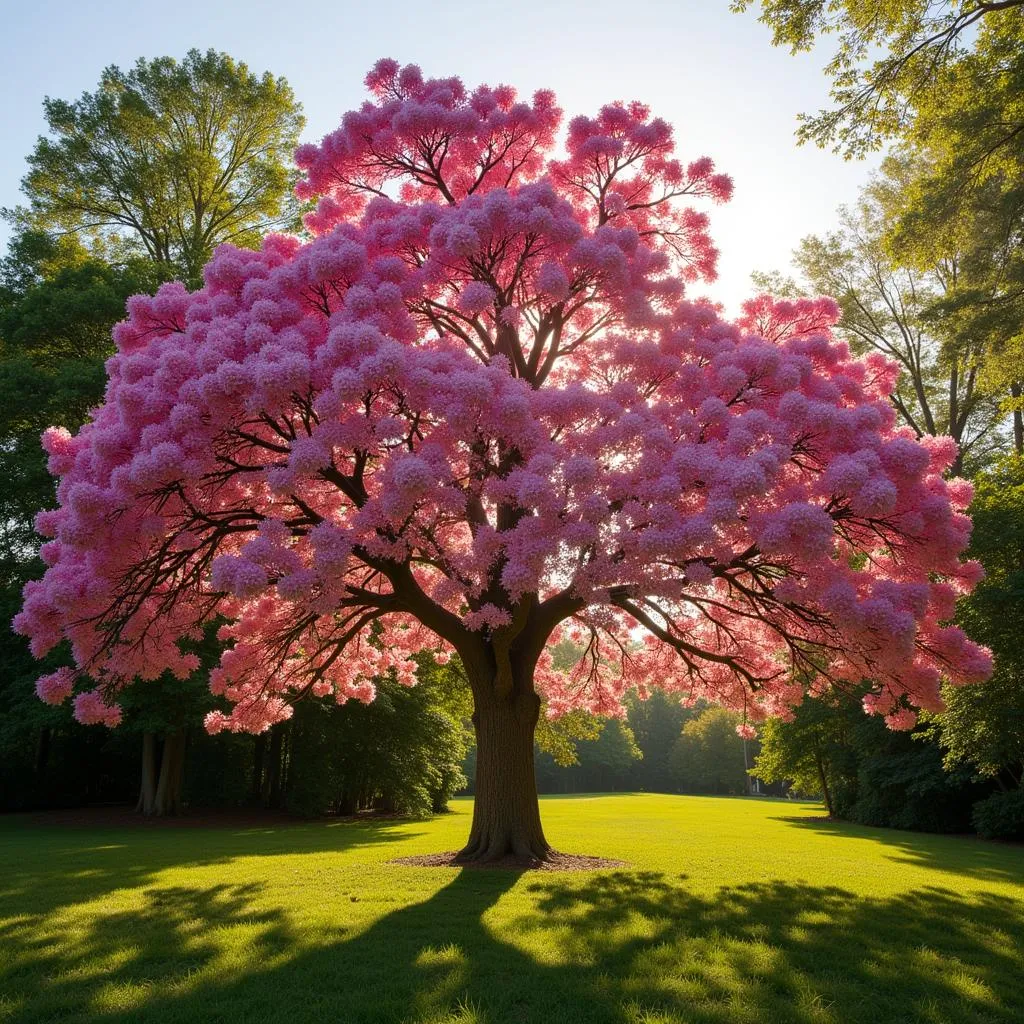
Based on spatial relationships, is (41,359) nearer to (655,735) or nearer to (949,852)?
(949,852)

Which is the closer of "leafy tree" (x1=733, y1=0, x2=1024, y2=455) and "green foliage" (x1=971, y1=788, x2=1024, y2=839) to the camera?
"leafy tree" (x1=733, y1=0, x2=1024, y2=455)

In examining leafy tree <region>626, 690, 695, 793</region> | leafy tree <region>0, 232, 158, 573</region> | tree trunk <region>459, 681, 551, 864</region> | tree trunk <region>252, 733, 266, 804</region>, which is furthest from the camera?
leafy tree <region>626, 690, 695, 793</region>

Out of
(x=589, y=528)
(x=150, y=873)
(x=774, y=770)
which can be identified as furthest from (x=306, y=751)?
(x=589, y=528)

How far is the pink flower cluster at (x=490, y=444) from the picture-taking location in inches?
333

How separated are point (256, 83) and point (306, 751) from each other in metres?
25.6

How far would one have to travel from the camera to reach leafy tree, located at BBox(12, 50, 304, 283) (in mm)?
26781

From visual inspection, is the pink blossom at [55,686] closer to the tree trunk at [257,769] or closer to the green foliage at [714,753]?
the tree trunk at [257,769]

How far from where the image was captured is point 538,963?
6078 millimetres

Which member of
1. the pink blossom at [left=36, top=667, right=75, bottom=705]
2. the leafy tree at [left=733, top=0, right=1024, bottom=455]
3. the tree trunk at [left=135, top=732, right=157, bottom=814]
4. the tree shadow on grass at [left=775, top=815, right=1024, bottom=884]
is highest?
the leafy tree at [left=733, top=0, right=1024, bottom=455]

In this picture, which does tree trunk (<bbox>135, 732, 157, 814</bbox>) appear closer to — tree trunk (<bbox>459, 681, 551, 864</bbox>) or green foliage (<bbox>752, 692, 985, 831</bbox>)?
tree trunk (<bbox>459, 681, 551, 864</bbox>)

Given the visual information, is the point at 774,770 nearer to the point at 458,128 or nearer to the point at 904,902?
the point at 904,902

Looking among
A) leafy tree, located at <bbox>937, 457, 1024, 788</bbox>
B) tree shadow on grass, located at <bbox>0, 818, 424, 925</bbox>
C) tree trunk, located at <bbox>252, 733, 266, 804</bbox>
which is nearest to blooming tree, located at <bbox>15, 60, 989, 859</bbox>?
tree shadow on grass, located at <bbox>0, 818, 424, 925</bbox>

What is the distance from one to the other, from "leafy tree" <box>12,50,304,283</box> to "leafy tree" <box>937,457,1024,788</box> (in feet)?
83.9

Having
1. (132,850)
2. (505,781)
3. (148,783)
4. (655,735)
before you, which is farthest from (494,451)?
(655,735)
